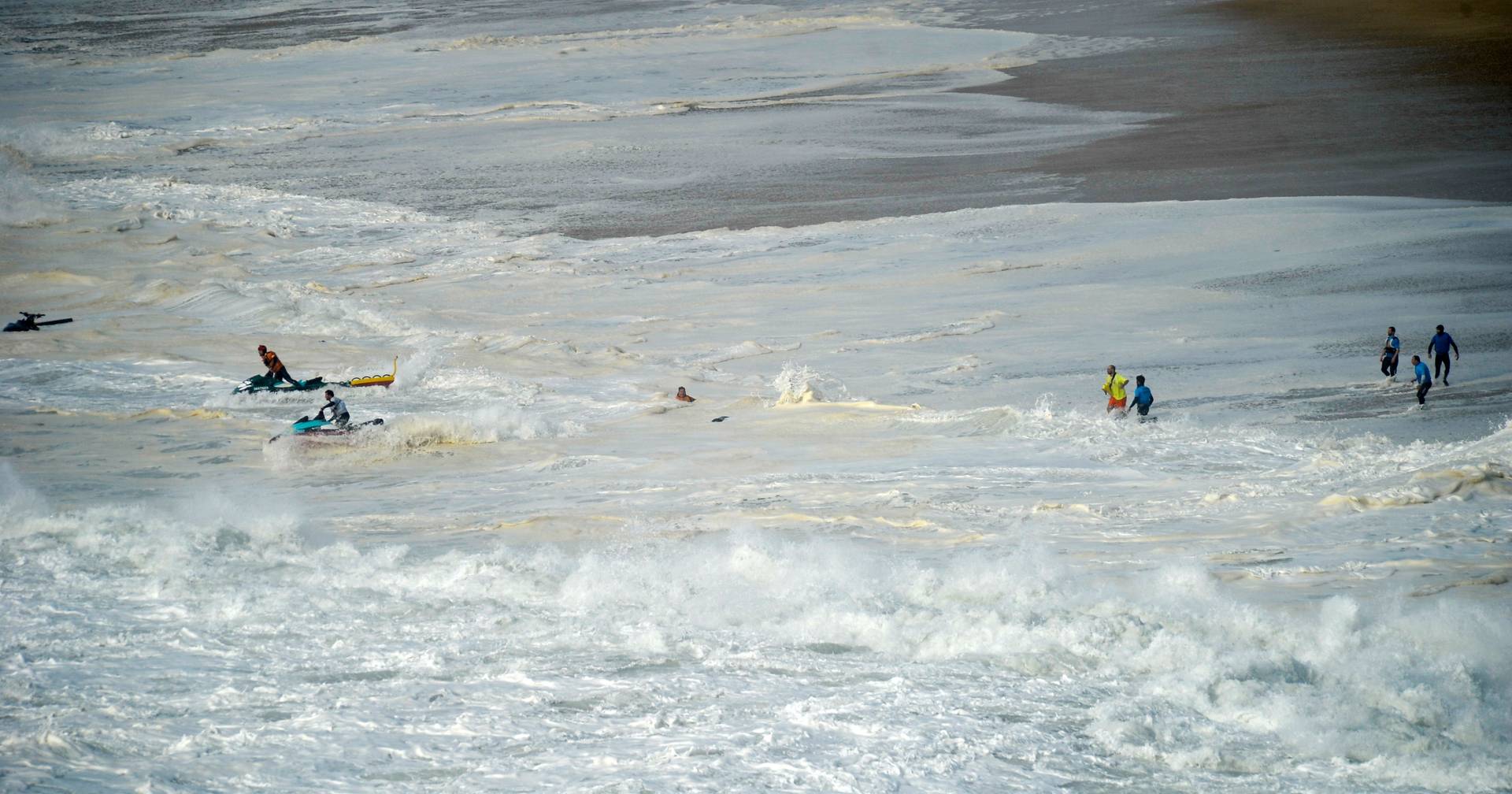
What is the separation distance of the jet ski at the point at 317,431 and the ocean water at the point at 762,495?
0.14 m

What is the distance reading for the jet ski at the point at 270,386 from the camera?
766 inches

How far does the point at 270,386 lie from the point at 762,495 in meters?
8.31

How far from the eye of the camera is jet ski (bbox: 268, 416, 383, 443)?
56.1ft

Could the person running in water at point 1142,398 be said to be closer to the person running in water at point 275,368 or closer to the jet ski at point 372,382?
the jet ski at point 372,382

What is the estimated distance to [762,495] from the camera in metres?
15.2

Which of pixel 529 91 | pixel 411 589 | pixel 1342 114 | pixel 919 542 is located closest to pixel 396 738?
pixel 411 589

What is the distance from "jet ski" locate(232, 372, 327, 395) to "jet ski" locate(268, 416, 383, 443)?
233 cm

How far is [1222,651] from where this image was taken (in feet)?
36.4

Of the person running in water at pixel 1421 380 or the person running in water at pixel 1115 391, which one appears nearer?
the person running in water at pixel 1421 380

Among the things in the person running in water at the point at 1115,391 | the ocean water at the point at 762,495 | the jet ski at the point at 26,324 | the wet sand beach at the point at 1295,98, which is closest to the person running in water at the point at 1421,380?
the ocean water at the point at 762,495

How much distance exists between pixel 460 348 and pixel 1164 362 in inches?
436

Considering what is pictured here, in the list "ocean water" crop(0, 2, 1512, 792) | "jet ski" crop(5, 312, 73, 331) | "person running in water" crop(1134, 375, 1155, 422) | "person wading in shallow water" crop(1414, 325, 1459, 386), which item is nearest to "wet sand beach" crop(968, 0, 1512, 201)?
"ocean water" crop(0, 2, 1512, 792)

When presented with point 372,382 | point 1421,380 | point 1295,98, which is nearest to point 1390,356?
point 1421,380

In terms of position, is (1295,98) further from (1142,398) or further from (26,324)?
(26,324)
